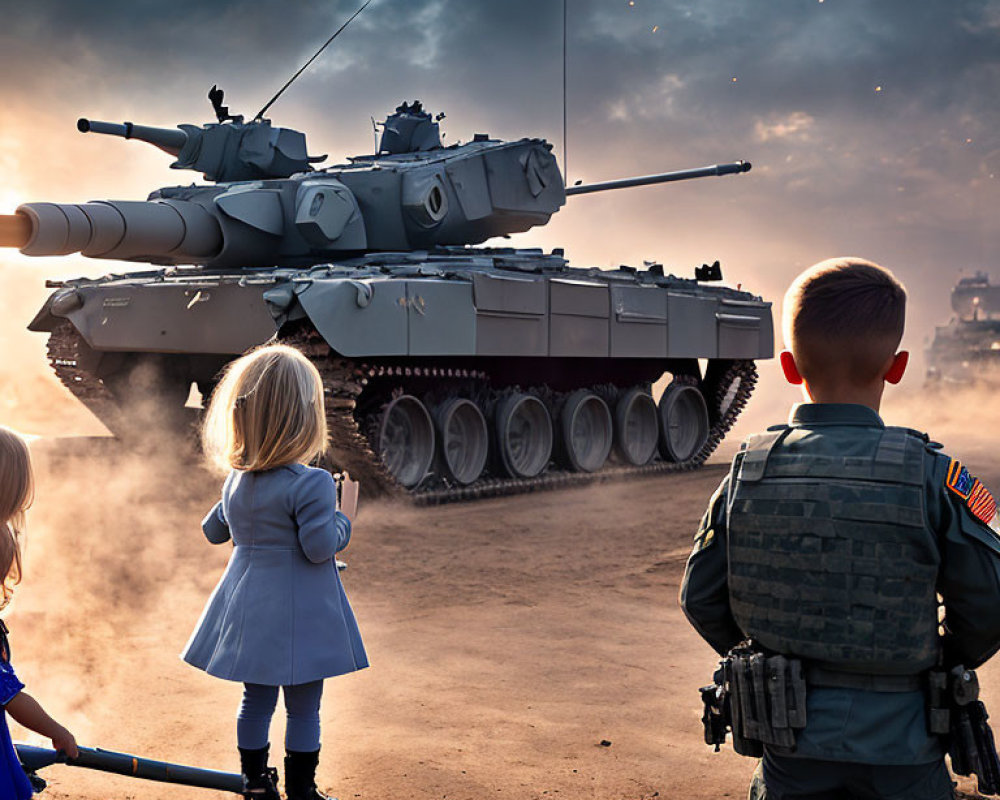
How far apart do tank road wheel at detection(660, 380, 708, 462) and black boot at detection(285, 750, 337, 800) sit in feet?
39.1

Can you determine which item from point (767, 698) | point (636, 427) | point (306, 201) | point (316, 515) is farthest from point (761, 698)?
point (636, 427)

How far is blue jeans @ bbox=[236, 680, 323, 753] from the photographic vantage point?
10.8ft

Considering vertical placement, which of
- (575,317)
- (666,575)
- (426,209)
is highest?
(426,209)

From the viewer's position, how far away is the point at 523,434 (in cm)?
1288

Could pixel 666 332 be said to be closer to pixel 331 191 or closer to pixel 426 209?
pixel 426 209

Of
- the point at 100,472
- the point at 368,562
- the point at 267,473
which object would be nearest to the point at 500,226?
the point at 100,472

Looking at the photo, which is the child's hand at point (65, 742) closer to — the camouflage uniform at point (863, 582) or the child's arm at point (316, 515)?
the child's arm at point (316, 515)

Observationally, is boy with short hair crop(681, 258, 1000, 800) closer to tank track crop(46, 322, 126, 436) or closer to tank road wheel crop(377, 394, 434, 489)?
tank road wheel crop(377, 394, 434, 489)

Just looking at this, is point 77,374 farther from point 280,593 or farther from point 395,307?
point 280,593

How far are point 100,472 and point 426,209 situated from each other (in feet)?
13.2

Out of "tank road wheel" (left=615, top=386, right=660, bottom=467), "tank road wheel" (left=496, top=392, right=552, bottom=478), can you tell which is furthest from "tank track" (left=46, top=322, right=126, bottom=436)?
"tank road wheel" (left=615, top=386, right=660, bottom=467)

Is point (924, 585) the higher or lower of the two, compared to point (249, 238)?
lower

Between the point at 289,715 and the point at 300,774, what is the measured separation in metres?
0.17

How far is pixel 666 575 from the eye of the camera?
24.4ft
